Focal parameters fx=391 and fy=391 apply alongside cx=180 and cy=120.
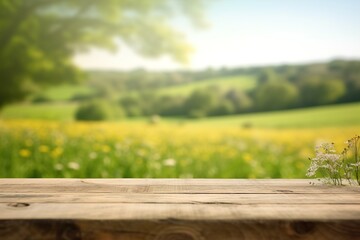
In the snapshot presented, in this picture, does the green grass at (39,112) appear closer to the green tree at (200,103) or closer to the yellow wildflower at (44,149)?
the yellow wildflower at (44,149)

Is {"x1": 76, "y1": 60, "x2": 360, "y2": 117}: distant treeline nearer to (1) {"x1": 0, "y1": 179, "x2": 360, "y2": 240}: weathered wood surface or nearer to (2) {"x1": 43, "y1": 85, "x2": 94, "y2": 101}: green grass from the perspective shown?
(2) {"x1": 43, "y1": 85, "x2": 94, "y2": 101}: green grass

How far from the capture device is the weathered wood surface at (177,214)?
2.20ft

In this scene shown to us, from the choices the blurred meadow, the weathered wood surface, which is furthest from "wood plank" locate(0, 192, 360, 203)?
the blurred meadow

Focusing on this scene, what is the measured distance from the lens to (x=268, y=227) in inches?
26.9

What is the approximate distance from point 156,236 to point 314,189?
0.50m

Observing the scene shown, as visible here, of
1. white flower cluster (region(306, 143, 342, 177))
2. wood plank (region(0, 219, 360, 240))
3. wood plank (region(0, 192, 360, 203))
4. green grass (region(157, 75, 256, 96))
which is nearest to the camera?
wood plank (region(0, 219, 360, 240))

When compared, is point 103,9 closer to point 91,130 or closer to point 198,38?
point 198,38

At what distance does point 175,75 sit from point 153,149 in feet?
4.40

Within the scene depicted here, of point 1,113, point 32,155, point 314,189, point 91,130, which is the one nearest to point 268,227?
point 314,189

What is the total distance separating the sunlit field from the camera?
3.14 metres

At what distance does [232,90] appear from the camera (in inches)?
176

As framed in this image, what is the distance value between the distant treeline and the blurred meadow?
11mm

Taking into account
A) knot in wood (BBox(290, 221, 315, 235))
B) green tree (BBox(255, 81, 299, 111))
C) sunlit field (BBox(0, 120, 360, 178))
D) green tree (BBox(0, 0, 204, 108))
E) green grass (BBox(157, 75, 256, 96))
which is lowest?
sunlit field (BBox(0, 120, 360, 178))

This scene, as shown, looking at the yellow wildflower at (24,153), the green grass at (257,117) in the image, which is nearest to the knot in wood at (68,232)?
the yellow wildflower at (24,153)
